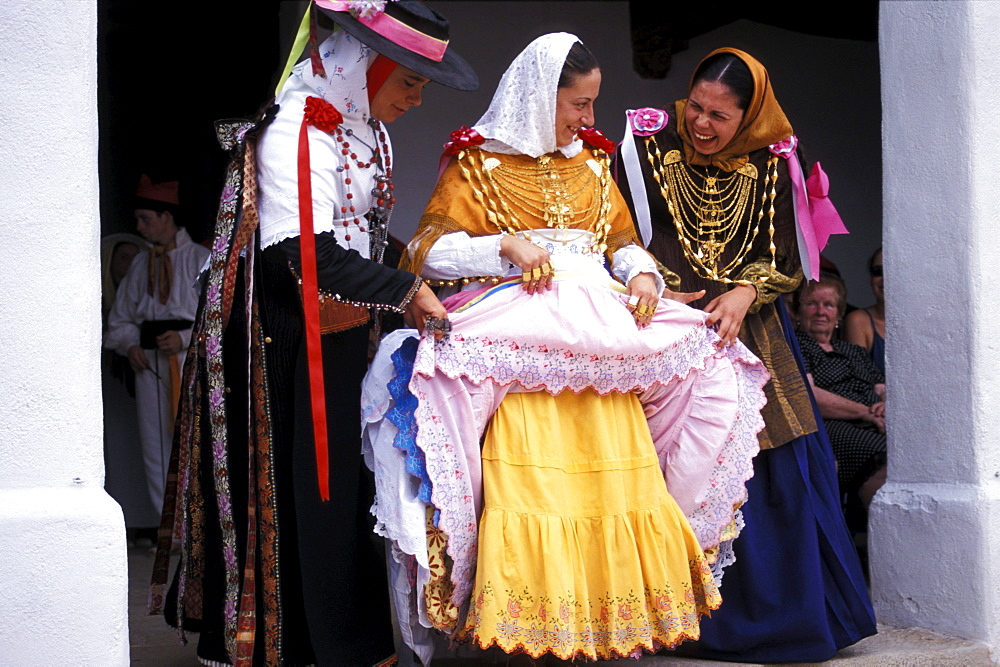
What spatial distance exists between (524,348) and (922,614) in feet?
6.02

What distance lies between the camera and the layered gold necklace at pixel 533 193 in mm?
3514

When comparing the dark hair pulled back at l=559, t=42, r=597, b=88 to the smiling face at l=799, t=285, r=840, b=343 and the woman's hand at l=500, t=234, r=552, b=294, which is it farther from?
the smiling face at l=799, t=285, r=840, b=343

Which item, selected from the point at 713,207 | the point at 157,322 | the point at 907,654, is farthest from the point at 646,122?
the point at 157,322

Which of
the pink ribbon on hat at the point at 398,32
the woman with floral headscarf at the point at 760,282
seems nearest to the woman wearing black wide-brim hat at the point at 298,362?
A: the pink ribbon on hat at the point at 398,32

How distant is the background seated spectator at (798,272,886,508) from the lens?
18.1 feet

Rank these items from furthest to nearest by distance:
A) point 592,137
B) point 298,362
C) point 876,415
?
1. point 876,415
2. point 592,137
3. point 298,362

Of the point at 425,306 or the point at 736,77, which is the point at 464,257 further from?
the point at 736,77

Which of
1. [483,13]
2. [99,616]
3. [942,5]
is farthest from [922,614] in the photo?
[483,13]

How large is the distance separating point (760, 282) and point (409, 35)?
1.39 meters

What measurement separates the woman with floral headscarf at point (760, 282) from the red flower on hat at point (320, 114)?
105cm

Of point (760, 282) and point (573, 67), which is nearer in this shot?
point (573, 67)

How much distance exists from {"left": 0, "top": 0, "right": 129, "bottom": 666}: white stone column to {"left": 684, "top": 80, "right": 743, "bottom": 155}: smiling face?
1839 mm

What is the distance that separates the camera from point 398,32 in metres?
3.23

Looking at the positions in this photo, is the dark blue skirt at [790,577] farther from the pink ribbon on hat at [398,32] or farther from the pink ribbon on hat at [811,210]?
the pink ribbon on hat at [398,32]
